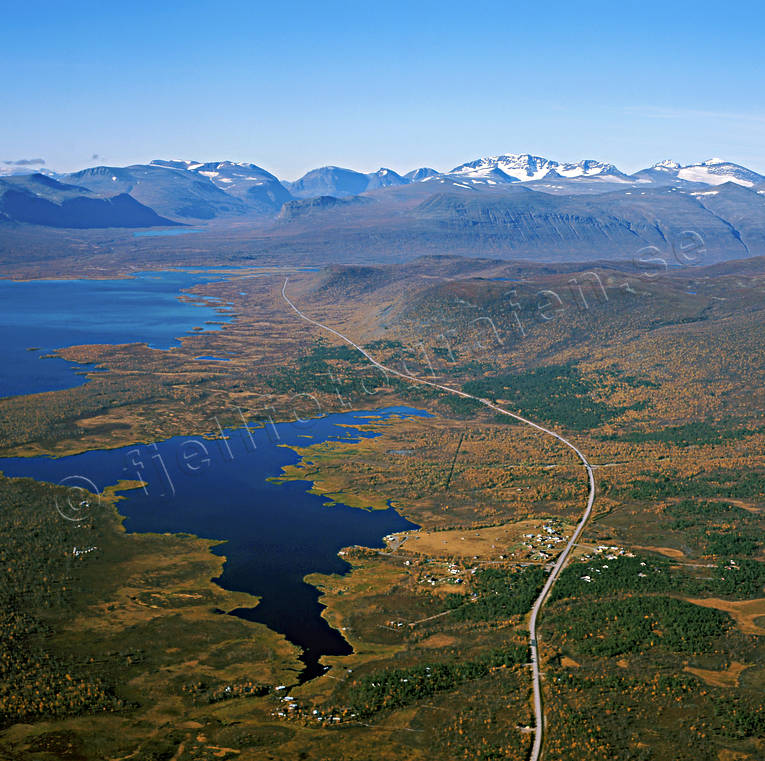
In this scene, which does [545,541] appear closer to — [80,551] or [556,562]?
[556,562]

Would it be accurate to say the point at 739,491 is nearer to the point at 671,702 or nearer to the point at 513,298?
the point at 671,702

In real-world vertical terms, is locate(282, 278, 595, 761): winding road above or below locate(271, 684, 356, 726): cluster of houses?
above

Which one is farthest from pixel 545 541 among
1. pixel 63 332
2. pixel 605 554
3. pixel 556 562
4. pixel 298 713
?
pixel 63 332

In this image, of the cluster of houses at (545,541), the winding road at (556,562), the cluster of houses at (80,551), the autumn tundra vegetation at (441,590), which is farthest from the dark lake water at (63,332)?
the cluster of houses at (545,541)

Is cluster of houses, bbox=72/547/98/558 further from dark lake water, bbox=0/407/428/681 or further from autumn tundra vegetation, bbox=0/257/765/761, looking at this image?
dark lake water, bbox=0/407/428/681

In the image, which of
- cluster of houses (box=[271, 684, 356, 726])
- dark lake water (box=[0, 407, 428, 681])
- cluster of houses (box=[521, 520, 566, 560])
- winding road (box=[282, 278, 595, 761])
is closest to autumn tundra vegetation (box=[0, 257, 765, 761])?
cluster of houses (box=[271, 684, 356, 726])

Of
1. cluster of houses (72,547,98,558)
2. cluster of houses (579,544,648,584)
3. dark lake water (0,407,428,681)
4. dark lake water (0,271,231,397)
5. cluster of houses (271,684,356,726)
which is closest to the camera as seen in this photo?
cluster of houses (271,684,356,726)

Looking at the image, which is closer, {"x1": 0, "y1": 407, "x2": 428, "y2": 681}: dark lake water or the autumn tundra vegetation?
the autumn tundra vegetation

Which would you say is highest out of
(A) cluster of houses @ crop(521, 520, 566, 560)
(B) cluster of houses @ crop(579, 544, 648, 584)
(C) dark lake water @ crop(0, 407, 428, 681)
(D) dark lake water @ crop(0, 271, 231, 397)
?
(D) dark lake water @ crop(0, 271, 231, 397)
